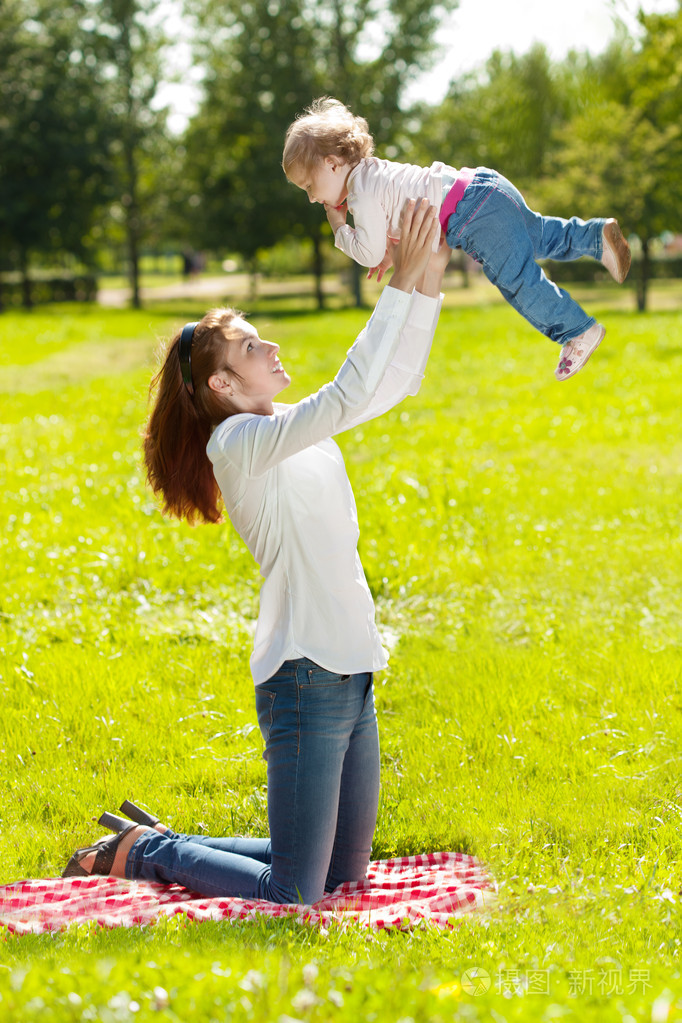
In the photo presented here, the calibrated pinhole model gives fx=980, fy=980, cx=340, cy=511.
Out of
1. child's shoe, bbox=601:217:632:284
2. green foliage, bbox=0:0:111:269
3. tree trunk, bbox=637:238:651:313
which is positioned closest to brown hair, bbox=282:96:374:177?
child's shoe, bbox=601:217:632:284

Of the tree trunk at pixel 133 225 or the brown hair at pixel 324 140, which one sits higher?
the tree trunk at pixel 133 225

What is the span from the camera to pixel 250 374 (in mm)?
3293

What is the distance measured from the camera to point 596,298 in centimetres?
4122

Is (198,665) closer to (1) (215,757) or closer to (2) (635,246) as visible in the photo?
(1) (215,757)

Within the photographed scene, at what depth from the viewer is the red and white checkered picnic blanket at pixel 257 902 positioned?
3281 millimetres

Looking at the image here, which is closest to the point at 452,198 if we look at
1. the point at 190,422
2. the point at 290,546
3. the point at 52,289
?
the point at 190,422

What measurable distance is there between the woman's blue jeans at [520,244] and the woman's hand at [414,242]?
0.38 metres

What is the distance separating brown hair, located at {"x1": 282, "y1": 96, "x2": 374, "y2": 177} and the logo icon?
2686 millimetres

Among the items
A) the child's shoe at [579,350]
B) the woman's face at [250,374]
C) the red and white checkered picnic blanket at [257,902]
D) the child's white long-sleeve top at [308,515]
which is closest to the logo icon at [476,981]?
the red and white checkered picnic blanket at [257,902]

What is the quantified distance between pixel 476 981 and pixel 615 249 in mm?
2618

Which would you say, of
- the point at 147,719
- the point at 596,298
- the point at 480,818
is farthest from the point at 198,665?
the point at 596,298

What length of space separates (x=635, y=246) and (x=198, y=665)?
33075mm

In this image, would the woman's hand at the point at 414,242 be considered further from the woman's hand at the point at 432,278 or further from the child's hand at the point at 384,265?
the child's hand at the point at 384,265

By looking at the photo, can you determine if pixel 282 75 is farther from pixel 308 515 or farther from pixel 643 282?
pixel 308 515
